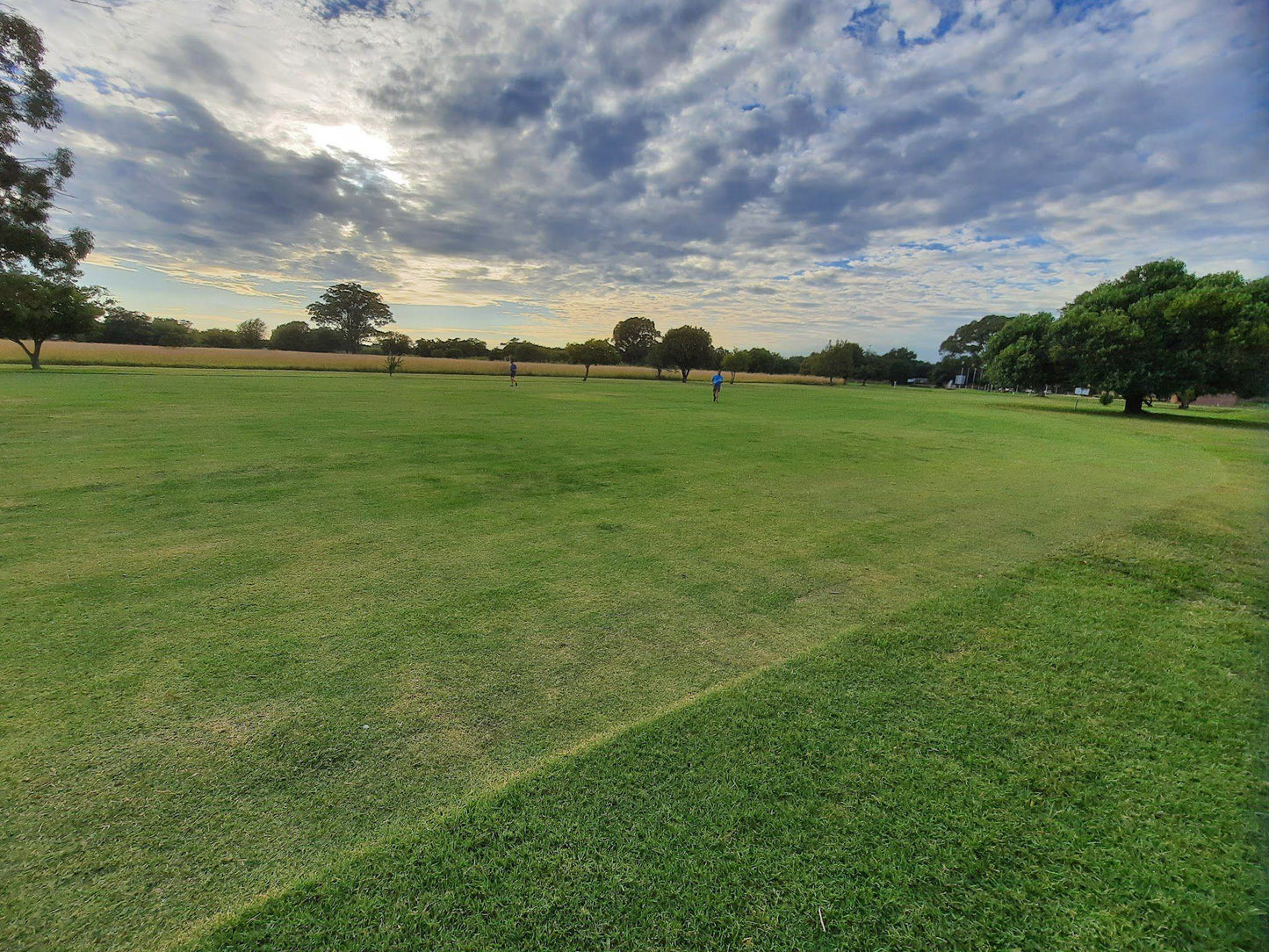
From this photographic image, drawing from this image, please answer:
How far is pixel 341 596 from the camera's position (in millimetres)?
3871

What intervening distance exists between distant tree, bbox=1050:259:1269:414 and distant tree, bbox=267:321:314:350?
110048 mm

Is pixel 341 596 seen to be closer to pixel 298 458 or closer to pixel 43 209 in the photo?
pixel 298 458

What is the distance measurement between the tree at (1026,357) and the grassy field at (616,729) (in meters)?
28.7

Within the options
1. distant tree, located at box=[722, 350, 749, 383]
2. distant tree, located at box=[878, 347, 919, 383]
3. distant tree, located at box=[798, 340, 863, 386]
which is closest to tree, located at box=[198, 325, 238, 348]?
distant tree, located at box=[722, 350, 749, 383]

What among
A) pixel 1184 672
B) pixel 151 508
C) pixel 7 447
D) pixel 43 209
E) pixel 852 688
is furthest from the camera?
pixel 43 209

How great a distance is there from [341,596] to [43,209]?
36.9m

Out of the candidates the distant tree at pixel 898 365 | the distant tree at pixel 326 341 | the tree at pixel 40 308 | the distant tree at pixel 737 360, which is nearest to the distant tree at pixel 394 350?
the distant tree at pixel 326 341

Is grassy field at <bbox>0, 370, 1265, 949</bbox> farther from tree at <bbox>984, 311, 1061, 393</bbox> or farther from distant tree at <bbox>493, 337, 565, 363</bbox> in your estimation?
distant tree at <bbox>493, 337, 565, 363</bbox>

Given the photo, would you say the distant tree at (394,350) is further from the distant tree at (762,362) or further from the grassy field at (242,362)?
the distant tree at (762,362)

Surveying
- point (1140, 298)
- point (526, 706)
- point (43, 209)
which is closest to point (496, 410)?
point (526, 706)

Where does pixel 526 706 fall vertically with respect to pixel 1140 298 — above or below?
below

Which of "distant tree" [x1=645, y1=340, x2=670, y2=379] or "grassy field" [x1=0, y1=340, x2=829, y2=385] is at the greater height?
"distant tree" [x1=645, y1=340, x2=670, y2=379]

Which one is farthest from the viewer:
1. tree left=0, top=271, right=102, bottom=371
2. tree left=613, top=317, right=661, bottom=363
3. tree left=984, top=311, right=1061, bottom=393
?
tree left=613, top=317, right=661, bottom=363

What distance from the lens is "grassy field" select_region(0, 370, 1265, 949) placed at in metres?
1.69
